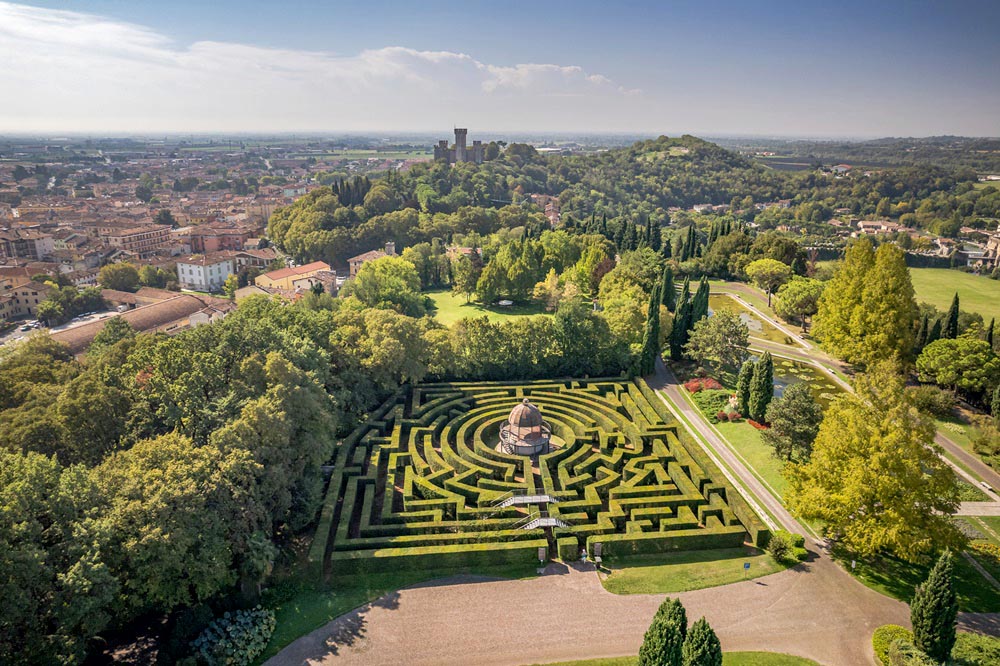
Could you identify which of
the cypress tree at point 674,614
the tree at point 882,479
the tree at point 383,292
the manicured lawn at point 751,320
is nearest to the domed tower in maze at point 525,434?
the tree at point 882,479

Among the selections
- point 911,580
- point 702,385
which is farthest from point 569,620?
point 702,385

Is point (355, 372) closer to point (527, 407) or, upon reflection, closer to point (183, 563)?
point (527, 407)

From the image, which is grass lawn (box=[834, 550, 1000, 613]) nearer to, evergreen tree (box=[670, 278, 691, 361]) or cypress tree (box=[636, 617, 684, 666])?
cypress tree (box=[636, 617, 684, 666])

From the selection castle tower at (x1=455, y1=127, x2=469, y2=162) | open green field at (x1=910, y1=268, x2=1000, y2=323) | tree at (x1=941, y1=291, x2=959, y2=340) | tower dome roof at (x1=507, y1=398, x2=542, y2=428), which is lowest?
tower dome roof at (x1=507, y1=398, x2=542, y2=428)

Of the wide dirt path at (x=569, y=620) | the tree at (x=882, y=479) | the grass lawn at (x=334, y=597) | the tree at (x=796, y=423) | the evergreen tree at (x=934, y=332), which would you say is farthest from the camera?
the evergreen tree at (x=934, y=332)

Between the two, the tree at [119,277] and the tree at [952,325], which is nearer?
the tree at [952,325]

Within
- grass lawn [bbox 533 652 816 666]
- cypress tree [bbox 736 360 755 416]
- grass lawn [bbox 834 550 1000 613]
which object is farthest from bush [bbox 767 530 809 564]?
cypress tree [bbox 736 360 755 416]

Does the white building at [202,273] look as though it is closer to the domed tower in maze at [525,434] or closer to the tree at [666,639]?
the domed tower in maze at [525,434]
